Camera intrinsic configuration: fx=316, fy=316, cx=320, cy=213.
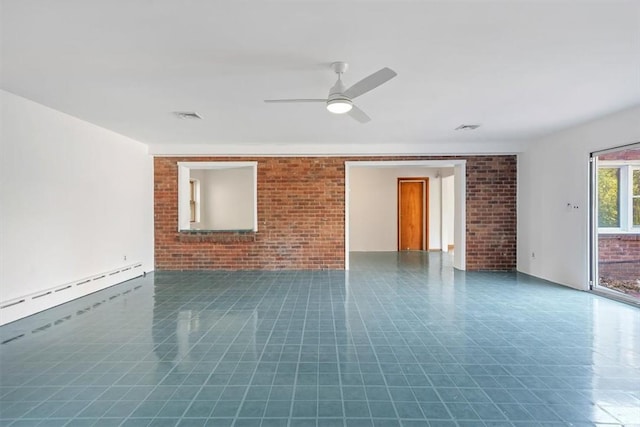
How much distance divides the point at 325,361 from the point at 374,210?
6.78 metres

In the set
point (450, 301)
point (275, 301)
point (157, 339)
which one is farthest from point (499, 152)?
point (157, 339)

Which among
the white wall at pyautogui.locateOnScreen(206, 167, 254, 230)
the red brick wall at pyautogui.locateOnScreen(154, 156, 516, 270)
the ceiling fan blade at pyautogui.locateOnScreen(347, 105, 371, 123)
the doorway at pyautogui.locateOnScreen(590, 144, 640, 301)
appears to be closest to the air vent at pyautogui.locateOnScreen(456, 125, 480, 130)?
the red brick wall at pyautogui.locateOnScreen(154, 156, 516, 270)

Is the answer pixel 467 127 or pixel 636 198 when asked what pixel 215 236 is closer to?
pixel 467 127

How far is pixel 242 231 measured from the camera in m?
6.33

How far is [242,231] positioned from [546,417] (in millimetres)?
5395

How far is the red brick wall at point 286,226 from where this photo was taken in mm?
6285

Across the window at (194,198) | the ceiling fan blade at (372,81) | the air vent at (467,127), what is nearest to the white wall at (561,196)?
the air vent at (467,127)

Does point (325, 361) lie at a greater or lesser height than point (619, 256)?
lesser

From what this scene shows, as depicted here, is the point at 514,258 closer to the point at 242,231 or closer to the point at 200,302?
the point at 242,231

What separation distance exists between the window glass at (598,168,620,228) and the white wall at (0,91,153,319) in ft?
24.2

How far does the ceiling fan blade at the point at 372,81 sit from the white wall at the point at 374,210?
636 cm

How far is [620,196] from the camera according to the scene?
4.88 metres

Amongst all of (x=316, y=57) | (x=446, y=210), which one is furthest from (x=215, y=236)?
(x=446, y=210)

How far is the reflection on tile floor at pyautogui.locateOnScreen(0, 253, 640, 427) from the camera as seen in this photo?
6.20ft
